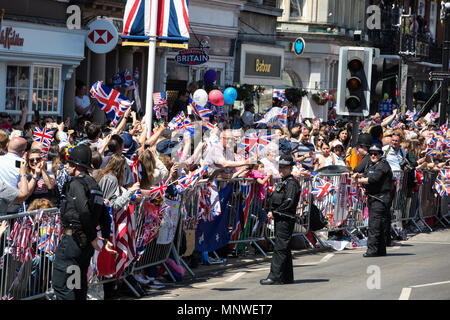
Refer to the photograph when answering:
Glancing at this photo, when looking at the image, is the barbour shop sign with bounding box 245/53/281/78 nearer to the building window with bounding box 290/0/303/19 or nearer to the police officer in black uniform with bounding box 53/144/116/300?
the building window with bounding box 290/0/303/19

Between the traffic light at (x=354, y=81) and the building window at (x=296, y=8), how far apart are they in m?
22.8

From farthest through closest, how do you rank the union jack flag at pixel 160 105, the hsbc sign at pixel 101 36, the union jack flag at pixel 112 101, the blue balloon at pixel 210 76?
the blue balloon at pixel 210 76, the hsbc sign at pixel 101 36, the union jack flag at pixel 160 105, the union jack flag at pixel 112 101

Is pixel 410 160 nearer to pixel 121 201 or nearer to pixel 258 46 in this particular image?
pixel 121 201

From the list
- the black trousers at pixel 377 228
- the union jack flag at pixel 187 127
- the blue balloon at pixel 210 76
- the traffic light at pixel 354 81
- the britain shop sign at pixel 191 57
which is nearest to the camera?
the union jack flag at pixel 187 127

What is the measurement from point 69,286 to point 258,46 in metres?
22.4

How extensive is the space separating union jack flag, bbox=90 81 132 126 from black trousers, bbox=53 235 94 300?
4.82 metres

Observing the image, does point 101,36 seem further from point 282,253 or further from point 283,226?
point 282,253

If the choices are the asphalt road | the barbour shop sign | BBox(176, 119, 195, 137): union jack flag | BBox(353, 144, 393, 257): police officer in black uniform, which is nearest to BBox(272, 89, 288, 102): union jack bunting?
the barbour shop sign

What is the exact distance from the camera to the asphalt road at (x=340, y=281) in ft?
33.8

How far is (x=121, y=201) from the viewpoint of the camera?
31.3ft

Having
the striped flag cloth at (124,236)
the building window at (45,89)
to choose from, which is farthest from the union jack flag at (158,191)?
the building window at (45,89)

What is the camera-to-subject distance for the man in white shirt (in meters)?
16.3

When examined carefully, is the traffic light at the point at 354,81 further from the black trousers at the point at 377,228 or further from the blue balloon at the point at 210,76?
the blue balloon at the point at 210,76
